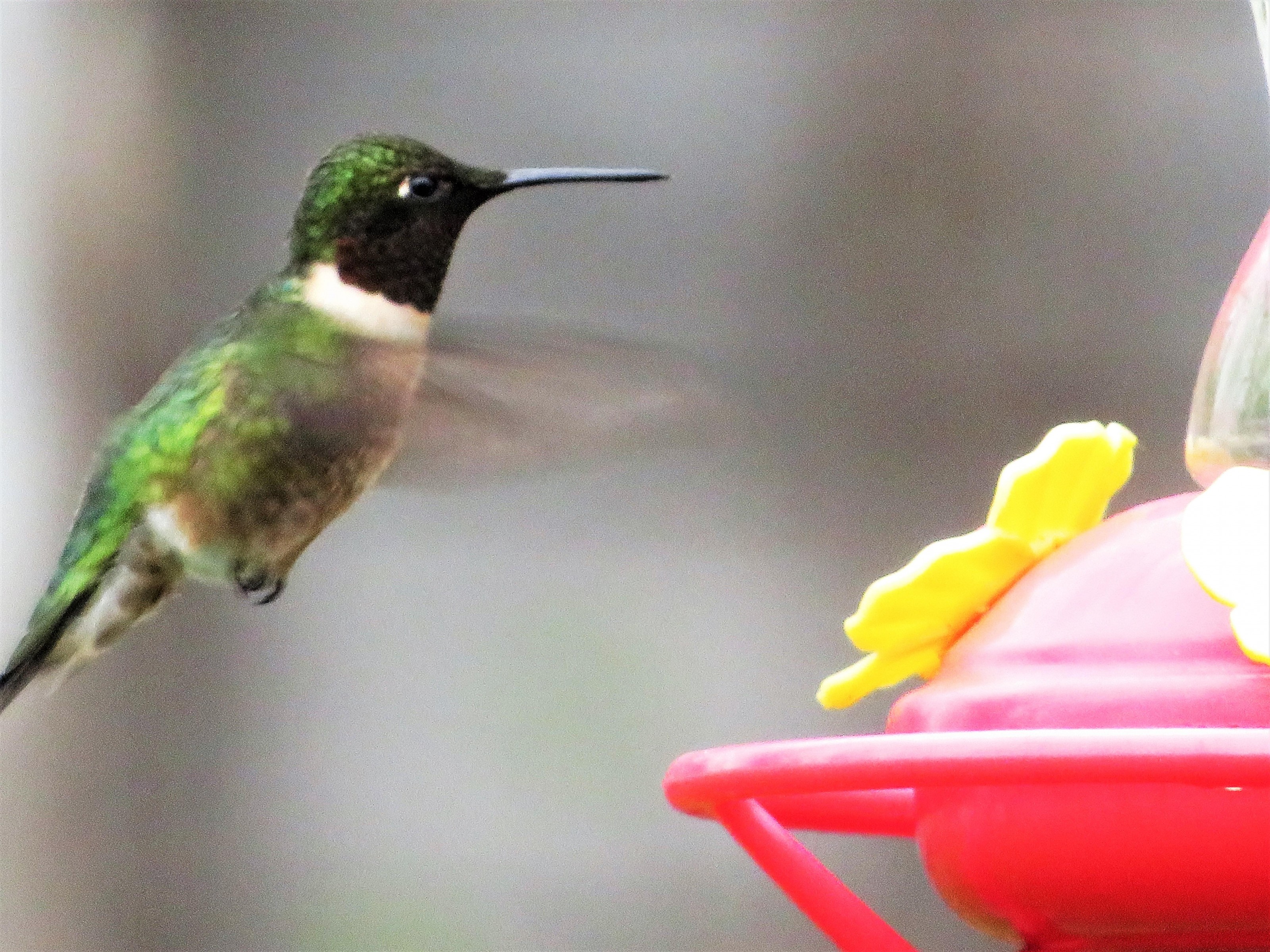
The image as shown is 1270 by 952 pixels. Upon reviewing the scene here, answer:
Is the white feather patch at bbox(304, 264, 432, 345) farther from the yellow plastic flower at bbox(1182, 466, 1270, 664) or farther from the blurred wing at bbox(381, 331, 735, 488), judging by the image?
the yellow plastic flower at bbox(1182, 466, 1270, 664)

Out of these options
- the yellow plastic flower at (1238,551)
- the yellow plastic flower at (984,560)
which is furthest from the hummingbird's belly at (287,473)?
the yellow plastic flower at (1238,551)

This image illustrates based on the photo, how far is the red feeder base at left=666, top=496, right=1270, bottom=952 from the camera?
3.23ft

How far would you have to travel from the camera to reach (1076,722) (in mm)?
1145

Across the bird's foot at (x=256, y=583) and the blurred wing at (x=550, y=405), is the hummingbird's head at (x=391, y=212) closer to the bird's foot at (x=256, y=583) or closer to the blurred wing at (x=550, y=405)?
the blurred wing at (x=550, y=405)

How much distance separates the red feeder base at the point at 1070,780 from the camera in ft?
3.23

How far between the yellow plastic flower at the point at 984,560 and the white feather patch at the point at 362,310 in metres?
0.63

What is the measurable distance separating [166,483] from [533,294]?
6.98ft

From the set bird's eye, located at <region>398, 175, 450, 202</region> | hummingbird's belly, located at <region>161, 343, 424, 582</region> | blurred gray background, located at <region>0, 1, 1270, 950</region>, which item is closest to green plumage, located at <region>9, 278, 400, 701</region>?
hummingbird's belly, located at <region>161, 343, 424, 582</region>

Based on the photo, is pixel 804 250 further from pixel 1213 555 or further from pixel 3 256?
pixel 1213 555

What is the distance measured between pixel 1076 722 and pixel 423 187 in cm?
96

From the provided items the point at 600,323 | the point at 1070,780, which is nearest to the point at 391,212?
the point at 1070,780

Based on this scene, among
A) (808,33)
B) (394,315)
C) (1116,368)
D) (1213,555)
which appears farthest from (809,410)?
(1213,555)

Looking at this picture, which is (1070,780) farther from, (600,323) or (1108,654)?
(600,323)

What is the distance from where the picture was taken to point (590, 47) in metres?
4.24
